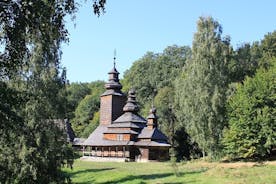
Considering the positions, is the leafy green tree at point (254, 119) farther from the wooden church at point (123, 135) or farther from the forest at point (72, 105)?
the wooden church at point (123, 135)

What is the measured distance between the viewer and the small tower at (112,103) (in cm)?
5750

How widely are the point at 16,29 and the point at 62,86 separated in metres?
19.3

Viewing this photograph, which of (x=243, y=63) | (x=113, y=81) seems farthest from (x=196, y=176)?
(x=113, y=81)

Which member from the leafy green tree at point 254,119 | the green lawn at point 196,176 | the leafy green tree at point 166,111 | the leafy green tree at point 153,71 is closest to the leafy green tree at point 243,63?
the leafy green tree at point 254,119

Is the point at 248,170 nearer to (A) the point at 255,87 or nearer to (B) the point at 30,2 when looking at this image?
(A) the point at 255,87

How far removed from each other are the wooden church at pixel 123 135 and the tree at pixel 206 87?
8504 millimetres

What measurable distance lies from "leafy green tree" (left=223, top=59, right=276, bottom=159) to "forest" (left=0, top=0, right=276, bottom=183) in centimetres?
8

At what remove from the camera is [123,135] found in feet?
173

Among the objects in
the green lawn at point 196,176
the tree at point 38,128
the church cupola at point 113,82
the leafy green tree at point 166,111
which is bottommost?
the green lawn at point 196,176

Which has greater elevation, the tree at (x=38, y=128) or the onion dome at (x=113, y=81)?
the onion dome at (x=113, y=81)

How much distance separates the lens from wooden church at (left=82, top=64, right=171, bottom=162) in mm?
50375

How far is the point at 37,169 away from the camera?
24828 mm

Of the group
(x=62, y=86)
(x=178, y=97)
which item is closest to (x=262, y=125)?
(x=178, y=97)

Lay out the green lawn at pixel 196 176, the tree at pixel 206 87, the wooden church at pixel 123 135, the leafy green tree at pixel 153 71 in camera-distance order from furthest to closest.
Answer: the leafy green tree at pixel 153 71 → the wooden church at pixel 123 135 → the tree at pixel 206 87 → the green lawn at pixel 196 176
